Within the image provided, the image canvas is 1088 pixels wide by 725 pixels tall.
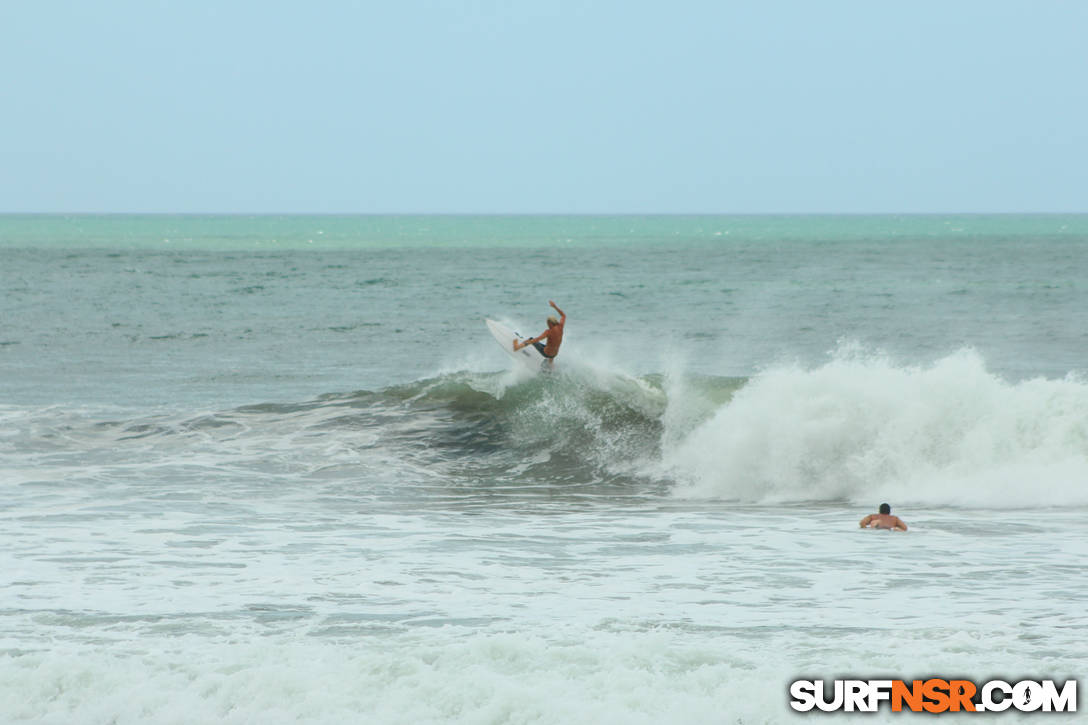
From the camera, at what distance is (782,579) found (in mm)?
10547

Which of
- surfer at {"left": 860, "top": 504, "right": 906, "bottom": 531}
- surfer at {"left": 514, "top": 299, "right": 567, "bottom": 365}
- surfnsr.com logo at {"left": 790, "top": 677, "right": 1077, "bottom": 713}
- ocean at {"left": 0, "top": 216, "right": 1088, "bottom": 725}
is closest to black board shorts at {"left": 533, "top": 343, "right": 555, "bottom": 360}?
surfer at {"left": 514, "top": 299, "right": 567, "bottom": 365}

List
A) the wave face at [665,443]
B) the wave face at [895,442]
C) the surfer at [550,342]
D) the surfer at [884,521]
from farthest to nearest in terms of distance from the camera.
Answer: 1. the surfer at [550,342]
2. the wave face at [665,443]
3. the wave face at [895,442]
4. the surfer at [884,521]

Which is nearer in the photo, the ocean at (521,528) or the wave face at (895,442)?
the ocean at (521,528)

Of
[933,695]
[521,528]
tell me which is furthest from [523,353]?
[933,695]

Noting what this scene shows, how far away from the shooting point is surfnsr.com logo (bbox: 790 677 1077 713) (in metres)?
7.57

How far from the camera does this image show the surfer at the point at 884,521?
1255 centimetres

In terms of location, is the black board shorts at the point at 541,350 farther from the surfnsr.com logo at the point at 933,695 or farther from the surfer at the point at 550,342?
the surfnsr.com logo at the point at 933,695

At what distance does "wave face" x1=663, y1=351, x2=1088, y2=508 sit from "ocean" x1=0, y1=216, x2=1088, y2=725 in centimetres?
5

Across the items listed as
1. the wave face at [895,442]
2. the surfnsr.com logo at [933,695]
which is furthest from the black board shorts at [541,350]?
the surfnsr.com logo at [933,695]

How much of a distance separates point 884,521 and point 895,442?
12.6 ft

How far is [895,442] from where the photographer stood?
53.3 ft

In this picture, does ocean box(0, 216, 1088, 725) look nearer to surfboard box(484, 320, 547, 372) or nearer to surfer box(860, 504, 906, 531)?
surfer box(860, 504, 906, 531)

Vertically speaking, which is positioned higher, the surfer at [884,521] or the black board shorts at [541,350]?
the black board shorts at [541,350]

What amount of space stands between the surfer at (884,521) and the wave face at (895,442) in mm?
2208
